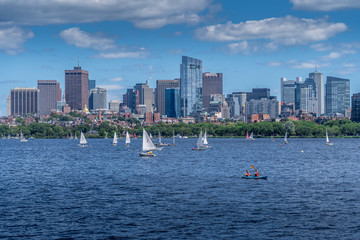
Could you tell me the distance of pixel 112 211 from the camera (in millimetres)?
62844

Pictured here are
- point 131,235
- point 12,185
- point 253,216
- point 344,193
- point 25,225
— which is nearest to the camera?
point 131,235

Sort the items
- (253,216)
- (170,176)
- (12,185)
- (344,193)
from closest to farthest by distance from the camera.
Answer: (253,216) < (344,193) < (12,185) < (170,176)

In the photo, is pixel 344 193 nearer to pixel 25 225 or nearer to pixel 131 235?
pixel 131 235

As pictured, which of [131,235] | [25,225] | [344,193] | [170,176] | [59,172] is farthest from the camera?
[59,172]

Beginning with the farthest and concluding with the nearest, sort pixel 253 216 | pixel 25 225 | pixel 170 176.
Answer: pixel 170 176 < pixel 253 216 < pixel 25 225

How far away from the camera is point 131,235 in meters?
51.3

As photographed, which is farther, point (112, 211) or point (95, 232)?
point (112, 211)

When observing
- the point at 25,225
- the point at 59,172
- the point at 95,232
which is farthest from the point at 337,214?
the point at 59,172

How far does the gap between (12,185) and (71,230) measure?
3916 centimetres

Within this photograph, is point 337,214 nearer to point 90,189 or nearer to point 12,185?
point 90,189

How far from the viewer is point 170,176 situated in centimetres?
10006

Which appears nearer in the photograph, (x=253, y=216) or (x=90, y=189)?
(x=253, y=216)

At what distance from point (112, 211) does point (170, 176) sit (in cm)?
3767

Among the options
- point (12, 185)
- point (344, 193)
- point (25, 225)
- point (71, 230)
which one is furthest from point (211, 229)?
point (12, 185)
